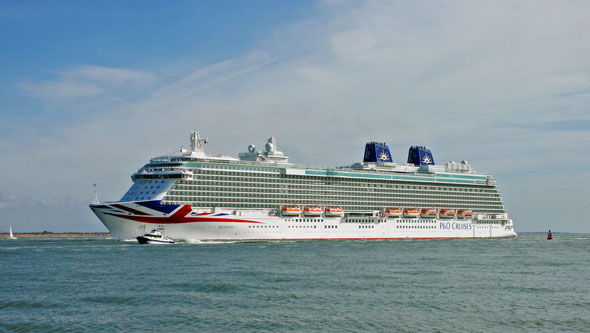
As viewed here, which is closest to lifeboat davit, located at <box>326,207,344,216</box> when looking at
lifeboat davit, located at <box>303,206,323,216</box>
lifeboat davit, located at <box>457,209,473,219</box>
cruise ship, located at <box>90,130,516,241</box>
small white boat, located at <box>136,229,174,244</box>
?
cruise ship, located at <box>90,130,516,241</box>

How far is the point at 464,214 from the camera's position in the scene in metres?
105

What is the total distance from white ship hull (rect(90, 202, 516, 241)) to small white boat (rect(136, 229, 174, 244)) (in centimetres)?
92

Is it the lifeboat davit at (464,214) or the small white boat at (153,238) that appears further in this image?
the lifeboat davit at (464,214)

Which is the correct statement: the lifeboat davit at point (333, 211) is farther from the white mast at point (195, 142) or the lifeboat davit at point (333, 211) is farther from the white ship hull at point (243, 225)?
the white mast at point (195, 142)

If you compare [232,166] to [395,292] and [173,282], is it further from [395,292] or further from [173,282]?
[395,292]

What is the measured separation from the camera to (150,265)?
46.8m

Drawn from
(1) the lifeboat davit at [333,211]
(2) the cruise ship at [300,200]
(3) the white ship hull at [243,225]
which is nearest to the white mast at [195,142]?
(2) the cruise ship at [300,200]

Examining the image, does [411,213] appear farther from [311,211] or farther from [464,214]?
[311,211]

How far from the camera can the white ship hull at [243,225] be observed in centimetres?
7012

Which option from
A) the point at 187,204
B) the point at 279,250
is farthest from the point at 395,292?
the point at 187,204

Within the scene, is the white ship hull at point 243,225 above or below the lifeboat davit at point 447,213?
below

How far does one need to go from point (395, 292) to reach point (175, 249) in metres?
32.2

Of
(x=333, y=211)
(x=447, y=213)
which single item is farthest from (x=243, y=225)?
(x=447, y=213)

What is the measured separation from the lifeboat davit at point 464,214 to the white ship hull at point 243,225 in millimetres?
7008
